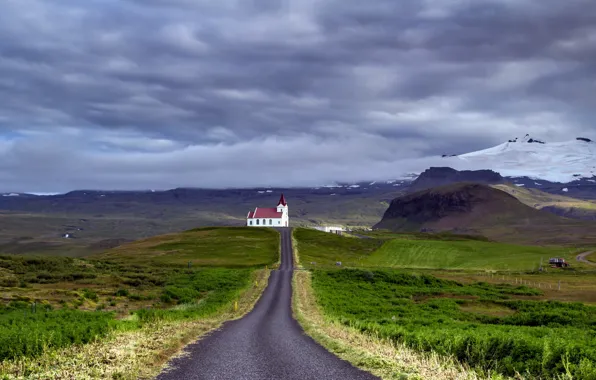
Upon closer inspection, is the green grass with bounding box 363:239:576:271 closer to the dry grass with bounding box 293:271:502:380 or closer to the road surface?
the road surface

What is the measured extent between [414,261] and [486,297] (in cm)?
7407

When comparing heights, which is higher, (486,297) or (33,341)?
(33,341)

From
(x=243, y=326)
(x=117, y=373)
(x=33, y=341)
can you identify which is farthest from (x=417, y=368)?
(x=243, y=326)

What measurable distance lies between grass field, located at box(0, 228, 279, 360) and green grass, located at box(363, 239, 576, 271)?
106 feet

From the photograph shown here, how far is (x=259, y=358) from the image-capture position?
75.8 feet

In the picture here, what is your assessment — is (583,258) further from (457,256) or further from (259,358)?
(259,358)

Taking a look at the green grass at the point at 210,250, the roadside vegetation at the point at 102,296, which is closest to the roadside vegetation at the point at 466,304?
the green grass at the point at 210,250

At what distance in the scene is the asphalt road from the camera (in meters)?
19.8

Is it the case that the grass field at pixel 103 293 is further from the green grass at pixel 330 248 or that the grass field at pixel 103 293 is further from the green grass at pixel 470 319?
the green grass at pixel 470 319

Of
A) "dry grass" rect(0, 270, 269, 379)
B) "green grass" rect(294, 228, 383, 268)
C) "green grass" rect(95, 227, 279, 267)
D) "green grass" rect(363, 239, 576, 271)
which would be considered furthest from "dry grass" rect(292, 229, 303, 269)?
"dry grass" rect(0, 270, 269, 379)

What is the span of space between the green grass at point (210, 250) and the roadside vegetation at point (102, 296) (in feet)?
1.70

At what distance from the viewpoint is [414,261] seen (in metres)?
144

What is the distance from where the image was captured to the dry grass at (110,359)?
18.0 m

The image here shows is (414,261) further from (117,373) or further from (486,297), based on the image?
(117,373)
